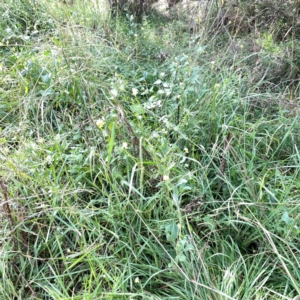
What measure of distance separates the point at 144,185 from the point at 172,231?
1.10 feet

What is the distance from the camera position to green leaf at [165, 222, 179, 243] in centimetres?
117

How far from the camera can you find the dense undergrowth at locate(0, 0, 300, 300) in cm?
122

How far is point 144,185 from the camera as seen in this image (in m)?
1.46

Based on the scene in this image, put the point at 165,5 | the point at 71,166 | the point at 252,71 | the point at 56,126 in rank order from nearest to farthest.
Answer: the point at 71,166 → the point at 56,126 → the point at 252,71 → the point at 165,5

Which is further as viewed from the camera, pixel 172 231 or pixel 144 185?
pixel 144 185

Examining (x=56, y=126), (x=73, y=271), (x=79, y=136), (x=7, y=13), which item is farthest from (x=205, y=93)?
(x=7, y=13)

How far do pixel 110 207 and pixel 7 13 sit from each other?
233 centimetres

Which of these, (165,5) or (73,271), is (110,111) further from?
(165,5)

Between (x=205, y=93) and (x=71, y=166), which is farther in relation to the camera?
(x=205, y=93)

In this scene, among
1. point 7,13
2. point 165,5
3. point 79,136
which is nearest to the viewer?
point 79,136

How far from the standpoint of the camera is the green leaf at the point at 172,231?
1.17m

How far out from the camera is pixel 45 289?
1.17m

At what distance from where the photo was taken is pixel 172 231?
3.86 feet

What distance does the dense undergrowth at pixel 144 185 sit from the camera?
122 cm
